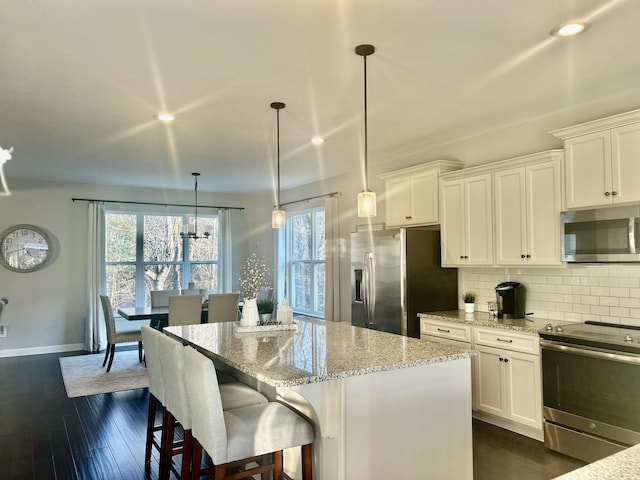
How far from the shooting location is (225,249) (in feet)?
27.6

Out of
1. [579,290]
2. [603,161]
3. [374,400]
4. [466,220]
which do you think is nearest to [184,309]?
[466,220]

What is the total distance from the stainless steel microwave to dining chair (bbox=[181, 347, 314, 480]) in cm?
243

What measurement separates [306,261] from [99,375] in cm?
343

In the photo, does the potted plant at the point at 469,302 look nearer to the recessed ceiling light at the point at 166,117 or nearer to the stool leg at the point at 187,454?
the stool leg at the point at 187,454

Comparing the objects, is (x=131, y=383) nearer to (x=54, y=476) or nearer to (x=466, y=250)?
(x=54, y=476)

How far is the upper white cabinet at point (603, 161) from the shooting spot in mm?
3122

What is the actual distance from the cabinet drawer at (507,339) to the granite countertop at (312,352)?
3.90ft

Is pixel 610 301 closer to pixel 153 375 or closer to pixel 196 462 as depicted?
pixel 196 462

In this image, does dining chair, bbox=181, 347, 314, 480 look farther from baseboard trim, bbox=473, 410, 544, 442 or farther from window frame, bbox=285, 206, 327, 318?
window frame, bbox=285, 206, 327, 318

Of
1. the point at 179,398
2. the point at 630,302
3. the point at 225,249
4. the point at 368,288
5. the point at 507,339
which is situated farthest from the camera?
the point at 225,249

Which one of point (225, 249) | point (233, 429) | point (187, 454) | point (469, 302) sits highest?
point (225, 249)

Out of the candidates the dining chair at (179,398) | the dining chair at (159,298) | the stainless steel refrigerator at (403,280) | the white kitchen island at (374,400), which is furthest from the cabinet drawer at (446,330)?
the dining chair at (159,298)

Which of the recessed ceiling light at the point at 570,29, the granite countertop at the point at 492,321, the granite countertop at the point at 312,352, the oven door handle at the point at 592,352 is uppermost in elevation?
the recessed ceiling light at the point at 570,29

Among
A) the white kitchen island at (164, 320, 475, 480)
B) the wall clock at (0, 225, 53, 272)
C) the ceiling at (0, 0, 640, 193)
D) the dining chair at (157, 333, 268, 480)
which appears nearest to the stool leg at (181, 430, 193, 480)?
the dining chair at (157, 333, 268, 480)
